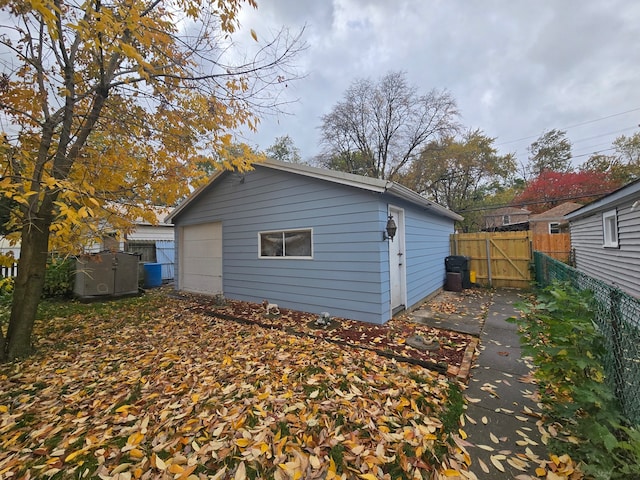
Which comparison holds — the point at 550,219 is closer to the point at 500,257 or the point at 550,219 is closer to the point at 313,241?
the point at 500,257

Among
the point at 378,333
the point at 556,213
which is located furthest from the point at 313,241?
the point at 556,213

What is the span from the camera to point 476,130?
19906mm

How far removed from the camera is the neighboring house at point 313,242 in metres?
4.84

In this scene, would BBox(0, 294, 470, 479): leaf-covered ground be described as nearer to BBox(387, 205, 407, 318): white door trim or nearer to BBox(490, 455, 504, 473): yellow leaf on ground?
BBox(490, 455, 504, 473): yellow leaf on ground

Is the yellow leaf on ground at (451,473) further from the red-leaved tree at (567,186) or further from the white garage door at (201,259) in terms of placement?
the red-leaved tree at (567,186)

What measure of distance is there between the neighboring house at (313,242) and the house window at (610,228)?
364 cm

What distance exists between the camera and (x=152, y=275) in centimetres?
980

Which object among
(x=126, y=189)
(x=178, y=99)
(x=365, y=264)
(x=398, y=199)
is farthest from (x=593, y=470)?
(x=178, y=99)

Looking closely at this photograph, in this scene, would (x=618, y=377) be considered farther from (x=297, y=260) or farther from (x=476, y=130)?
(x=476, y=130)

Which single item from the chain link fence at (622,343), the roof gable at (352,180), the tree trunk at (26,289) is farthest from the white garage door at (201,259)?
the chain link fence at (622,343)

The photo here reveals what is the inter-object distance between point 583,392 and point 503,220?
35.1 m

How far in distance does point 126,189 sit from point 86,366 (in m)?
2.57

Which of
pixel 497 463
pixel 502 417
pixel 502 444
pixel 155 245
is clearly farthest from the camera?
pixel 155 245

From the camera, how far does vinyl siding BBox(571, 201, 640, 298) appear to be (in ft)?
16.6
